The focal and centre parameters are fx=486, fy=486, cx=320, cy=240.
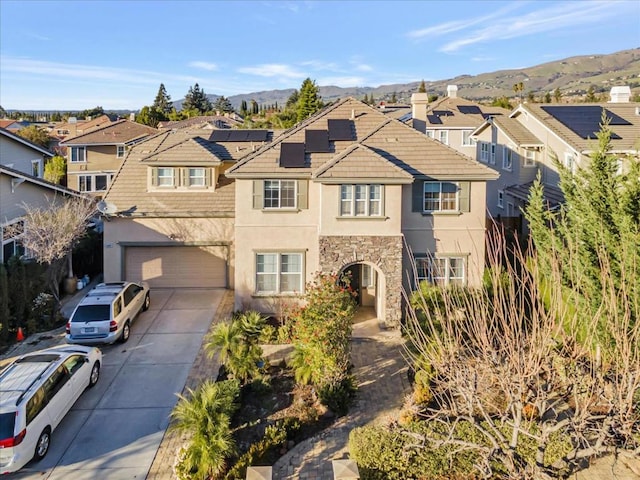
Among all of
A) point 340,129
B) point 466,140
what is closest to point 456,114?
point 466,140

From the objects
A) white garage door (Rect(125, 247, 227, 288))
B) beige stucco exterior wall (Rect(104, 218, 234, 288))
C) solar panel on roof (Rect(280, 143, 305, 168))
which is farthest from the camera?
white garage door (Rect(125, 247, 227, 288))

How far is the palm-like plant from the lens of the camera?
9.82 metres

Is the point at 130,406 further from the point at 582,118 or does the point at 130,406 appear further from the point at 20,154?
the point at 582,118

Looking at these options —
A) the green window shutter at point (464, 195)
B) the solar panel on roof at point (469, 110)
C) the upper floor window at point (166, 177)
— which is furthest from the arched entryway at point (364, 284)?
the solar panel on roof at point (469, 110)

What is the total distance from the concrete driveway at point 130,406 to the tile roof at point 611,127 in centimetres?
1928

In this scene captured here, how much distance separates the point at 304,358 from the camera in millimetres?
13414

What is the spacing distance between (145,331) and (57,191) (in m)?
10.7

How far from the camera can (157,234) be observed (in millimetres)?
21969

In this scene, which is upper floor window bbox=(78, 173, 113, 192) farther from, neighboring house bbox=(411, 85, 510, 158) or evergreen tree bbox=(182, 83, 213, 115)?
evergreen tree bbox=(182, 83, 213, 115)

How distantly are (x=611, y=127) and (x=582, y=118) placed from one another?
2745mm

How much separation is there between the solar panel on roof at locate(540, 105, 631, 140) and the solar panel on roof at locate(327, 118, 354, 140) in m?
12.8

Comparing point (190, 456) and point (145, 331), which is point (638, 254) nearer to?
point (190, 456)

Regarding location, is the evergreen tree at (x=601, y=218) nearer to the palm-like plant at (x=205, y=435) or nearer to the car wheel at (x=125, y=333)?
the palm-like plant at (x=205, y=435)

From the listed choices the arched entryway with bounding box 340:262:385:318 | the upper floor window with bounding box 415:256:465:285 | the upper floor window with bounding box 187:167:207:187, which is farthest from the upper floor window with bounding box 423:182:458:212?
the upper floor window with bounding box 187:167:207:187
